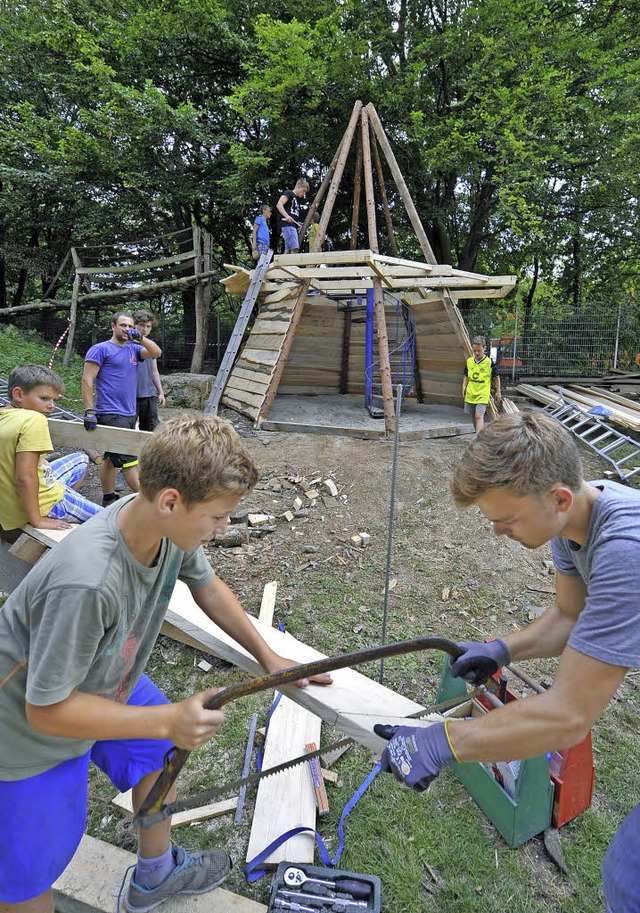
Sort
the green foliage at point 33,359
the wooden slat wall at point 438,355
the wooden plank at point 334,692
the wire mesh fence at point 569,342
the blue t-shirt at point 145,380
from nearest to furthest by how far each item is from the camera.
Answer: the wooden plank at point 334,692, the blue t-shirt at point 145,380, the wooden slat wall at point 438,355, the green foliage at point 33,359, the wire mesh fence at point 569,342

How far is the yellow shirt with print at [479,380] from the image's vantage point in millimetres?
7672

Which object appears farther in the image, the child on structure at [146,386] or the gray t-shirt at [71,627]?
the child on structure at [146,386]

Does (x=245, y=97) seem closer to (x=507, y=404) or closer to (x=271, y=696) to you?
(x=507, y=404)

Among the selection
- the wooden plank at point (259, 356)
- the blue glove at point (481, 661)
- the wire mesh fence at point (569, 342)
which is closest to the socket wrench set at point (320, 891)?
the blue glove at point (481, 661)

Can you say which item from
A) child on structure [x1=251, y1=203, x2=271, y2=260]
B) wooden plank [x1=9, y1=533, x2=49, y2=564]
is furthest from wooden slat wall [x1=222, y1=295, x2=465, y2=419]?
wooden plank [x1=9, y1=533, x2=49, y2=564]

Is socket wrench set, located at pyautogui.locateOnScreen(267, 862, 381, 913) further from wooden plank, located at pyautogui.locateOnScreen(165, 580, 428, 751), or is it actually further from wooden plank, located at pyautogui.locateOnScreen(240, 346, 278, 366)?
wooden plank, located at pyautogui.locateOnScreen(240, 346, 278, 366)

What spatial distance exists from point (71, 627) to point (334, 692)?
0.96m

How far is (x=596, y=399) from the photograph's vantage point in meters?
11.5

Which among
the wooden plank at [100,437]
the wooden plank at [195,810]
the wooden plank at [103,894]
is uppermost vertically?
the wooden plank at [100,437]

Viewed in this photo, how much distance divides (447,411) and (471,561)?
18.2 ft

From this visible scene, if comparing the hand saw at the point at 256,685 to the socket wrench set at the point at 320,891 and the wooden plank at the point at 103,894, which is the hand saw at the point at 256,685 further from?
the socket wrench set at the point at 320,891

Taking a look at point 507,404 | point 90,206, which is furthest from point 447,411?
point 90,206

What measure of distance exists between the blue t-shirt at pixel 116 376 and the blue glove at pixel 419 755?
15.6 ft

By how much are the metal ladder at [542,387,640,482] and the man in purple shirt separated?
5.98 meters
